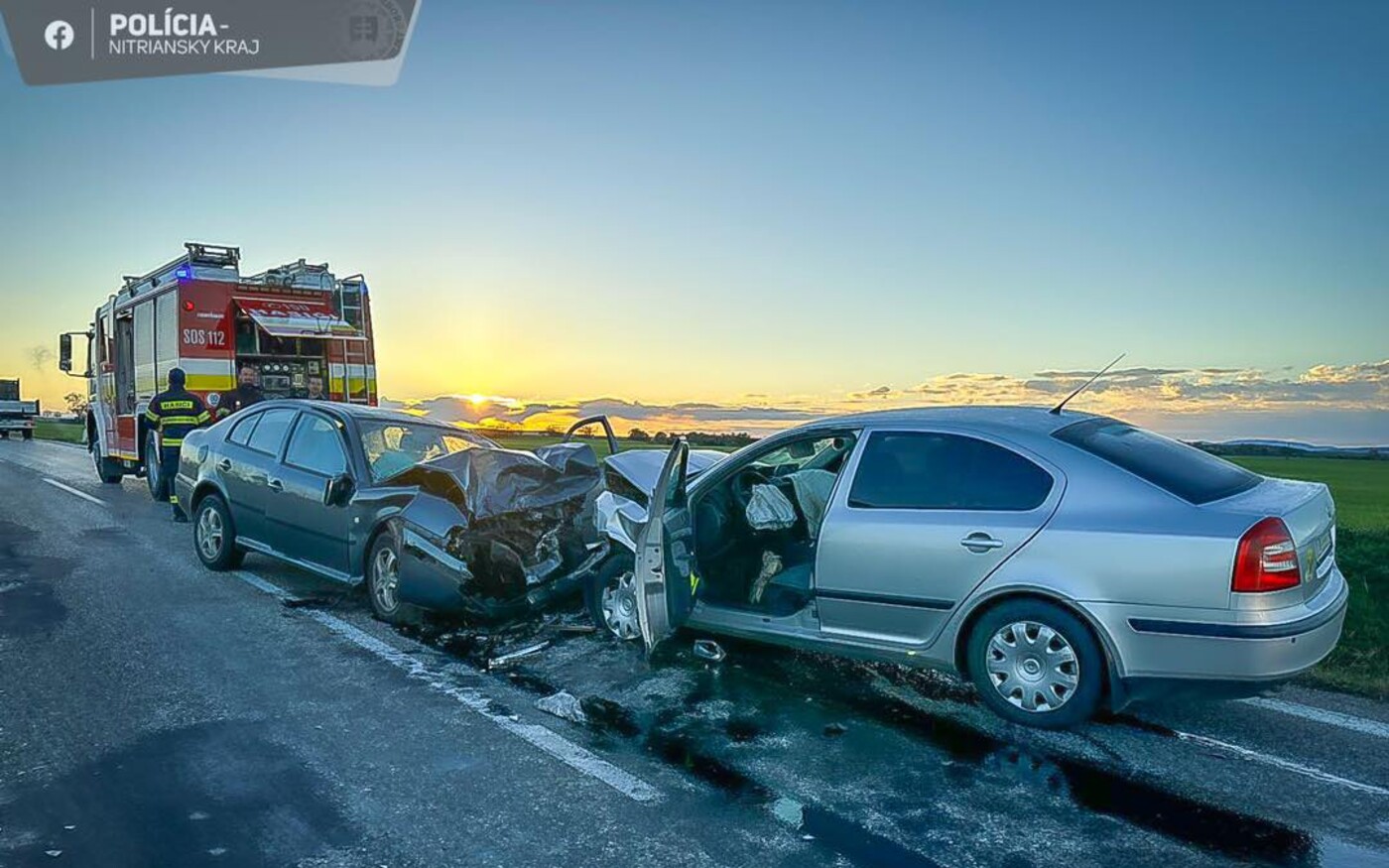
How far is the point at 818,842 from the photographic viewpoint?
3.35m

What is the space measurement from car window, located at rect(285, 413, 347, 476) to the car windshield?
20 centimetres

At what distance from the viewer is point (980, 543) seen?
4492mm

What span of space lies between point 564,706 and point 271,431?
455 centimetres

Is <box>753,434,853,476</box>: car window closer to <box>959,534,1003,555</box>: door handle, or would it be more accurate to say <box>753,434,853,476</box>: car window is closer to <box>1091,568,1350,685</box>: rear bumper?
<box>959,534,1003,555</box>: door handle

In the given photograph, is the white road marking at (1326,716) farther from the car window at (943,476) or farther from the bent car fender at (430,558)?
the bent car fender at (430,558)

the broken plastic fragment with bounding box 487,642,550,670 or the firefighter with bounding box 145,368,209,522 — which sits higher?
the firefighter with bounding box 145,368,209,522

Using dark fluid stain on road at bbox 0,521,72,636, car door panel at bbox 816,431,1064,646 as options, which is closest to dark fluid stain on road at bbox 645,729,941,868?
car door panel at bbox 816,431,1064,646

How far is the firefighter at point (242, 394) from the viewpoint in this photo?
13.0 metres

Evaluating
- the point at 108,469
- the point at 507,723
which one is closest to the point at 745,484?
the point at 507,723

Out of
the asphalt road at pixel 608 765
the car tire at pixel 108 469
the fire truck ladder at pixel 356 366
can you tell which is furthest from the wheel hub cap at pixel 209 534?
the car tire at pixel 108 469

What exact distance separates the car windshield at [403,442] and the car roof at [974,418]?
323 centimetres

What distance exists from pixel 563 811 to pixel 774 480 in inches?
115

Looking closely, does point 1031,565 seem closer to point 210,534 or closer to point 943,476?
point 943,476

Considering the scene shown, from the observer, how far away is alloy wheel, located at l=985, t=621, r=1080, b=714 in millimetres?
4332
